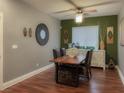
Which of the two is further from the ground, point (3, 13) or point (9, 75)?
A: point (3, 13)

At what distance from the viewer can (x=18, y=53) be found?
12.0ft

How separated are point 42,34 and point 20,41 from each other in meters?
1.31

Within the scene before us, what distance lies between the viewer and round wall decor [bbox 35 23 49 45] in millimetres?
4612

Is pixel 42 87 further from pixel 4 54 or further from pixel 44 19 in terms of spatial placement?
pixel 44 19

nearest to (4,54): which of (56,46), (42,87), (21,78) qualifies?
(21,78)

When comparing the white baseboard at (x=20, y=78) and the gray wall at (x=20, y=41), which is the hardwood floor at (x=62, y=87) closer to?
the white baseboard at (x=20, y=78)

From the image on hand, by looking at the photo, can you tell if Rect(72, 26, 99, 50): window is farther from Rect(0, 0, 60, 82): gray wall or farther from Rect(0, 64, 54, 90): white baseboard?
Rect(0, 64, 54, 90): white baseboard

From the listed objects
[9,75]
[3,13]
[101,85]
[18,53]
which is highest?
[3,13]

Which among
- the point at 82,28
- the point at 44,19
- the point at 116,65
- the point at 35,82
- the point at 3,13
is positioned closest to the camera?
the point at 3,13

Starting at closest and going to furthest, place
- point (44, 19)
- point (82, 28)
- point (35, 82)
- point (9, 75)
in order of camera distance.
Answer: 1. point (9, 75)
2. point (35, 82)
3. point (44, 19)
4. point (82, 28)

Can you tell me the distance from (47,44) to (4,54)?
2.37 metres

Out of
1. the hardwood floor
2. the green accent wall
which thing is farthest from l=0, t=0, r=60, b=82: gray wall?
the green accent wall

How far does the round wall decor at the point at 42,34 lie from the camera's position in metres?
4.61

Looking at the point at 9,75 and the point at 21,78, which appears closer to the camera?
the point at 9,75
